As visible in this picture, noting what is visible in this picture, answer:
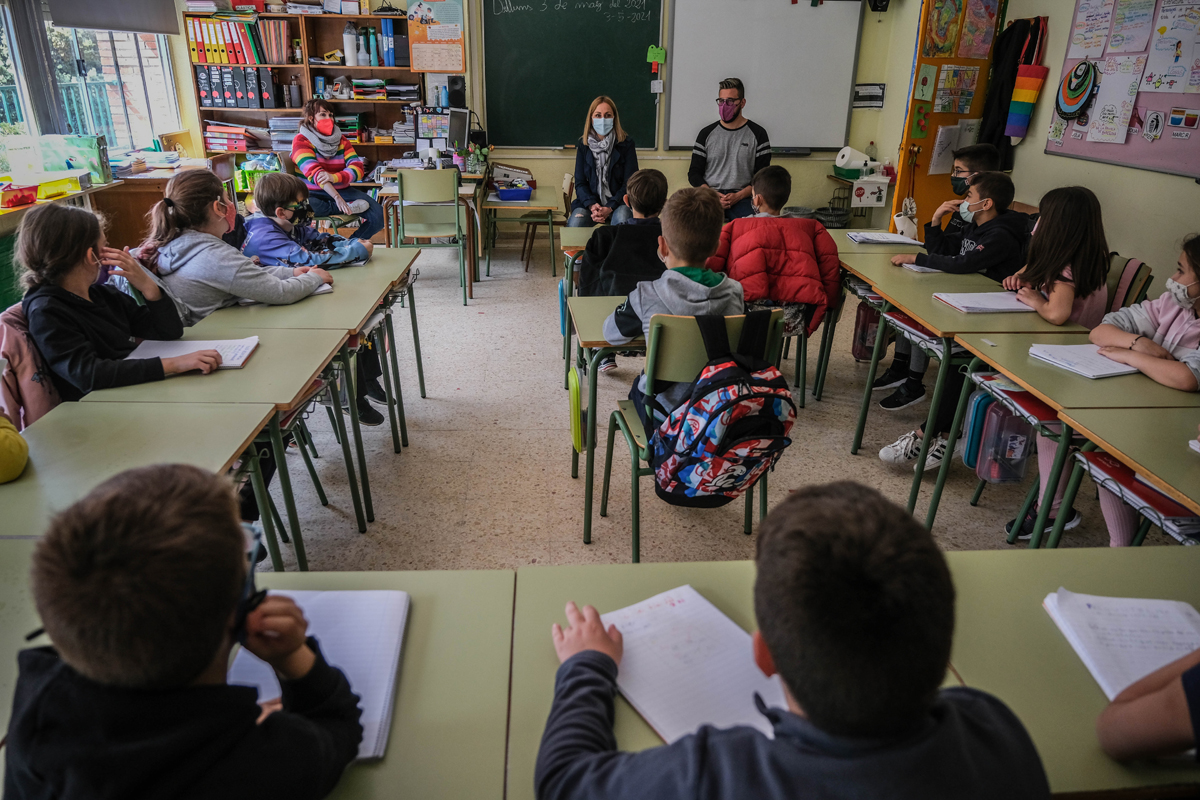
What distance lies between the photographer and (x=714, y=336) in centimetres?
201

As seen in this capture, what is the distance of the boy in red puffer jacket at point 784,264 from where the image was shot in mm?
3277

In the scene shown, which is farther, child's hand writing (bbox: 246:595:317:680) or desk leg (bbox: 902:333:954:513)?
desk leg (bbox: 902:333:954:513)

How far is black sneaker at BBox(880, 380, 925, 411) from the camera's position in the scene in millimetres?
3621

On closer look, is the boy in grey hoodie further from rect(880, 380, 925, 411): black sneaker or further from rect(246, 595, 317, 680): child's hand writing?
rect(880, 380, 925, 411): black sneaker

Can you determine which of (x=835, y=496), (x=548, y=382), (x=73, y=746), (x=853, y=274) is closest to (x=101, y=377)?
(x=73, y=746)

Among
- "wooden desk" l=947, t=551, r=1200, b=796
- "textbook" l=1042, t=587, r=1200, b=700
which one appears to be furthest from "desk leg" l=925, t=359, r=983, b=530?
"textbook" l=1042, t=587, r=1200, b=700

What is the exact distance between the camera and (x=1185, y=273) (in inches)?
86.0

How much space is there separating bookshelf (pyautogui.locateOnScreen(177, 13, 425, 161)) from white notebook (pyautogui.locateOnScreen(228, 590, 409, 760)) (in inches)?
231

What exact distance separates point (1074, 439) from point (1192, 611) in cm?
108

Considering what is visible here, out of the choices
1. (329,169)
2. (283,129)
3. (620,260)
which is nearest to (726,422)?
(620,260)

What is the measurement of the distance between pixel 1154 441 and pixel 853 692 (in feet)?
4.98

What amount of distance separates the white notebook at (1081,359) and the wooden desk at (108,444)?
2133mm

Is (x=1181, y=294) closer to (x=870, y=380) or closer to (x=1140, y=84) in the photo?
(x=870, y=380)

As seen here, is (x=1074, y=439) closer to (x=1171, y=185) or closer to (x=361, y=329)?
(x=361, y=329)
